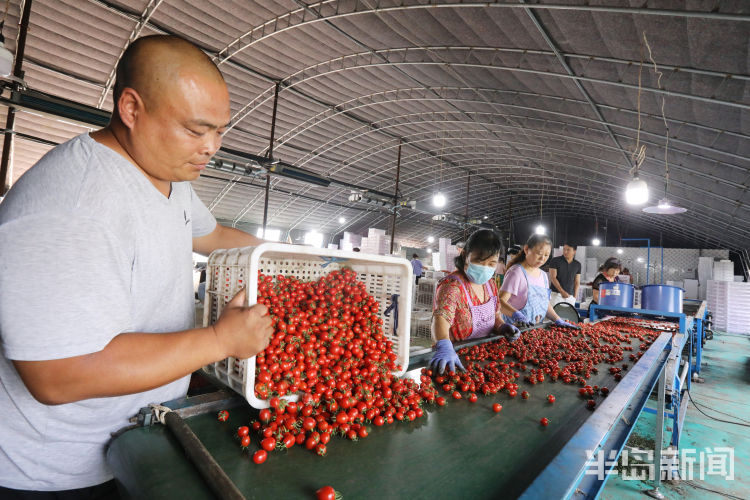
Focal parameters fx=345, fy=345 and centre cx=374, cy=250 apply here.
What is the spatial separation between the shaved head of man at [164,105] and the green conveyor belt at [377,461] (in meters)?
0.80

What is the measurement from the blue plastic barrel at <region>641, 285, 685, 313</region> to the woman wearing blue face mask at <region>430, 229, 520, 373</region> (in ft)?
10.2

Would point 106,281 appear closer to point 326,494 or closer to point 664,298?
point 326,494

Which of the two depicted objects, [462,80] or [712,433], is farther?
[462,80]

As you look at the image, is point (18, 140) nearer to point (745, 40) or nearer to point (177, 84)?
point (177, 84)

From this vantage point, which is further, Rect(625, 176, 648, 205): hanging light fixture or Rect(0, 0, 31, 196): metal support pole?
Rect(0, 0, 31, 196): metal support pole

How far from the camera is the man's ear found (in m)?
0.90

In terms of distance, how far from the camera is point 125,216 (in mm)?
881

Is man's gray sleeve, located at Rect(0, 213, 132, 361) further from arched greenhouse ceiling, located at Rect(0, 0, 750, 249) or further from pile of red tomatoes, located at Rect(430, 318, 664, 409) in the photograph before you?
arched greenhouse ceiling, located at Rect(0, 0, 750, 249)

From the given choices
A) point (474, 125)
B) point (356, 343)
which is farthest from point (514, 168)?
point (356, 343)

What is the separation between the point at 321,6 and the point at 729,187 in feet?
44.9

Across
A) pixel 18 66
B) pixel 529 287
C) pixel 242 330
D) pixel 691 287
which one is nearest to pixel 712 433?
pixel 529 287

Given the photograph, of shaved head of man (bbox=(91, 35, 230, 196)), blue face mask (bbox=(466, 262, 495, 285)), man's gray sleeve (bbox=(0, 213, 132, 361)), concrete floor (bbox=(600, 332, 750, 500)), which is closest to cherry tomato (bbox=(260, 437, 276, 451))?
man's gray sleeve (bbox=(0, 213, 132, 361))

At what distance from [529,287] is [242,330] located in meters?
3.65

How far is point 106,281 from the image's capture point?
762 mm
